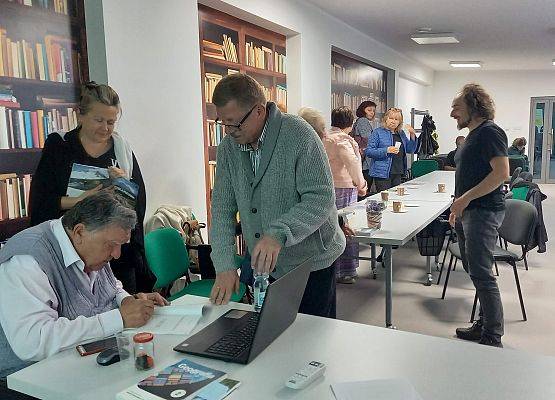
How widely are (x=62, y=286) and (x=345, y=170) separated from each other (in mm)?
3321

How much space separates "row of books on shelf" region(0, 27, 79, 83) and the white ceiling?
3.55 metres

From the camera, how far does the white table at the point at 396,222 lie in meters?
3.13

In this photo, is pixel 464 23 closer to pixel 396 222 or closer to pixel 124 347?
pixel 396 222

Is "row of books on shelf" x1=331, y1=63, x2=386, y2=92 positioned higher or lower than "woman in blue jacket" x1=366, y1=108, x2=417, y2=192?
higher

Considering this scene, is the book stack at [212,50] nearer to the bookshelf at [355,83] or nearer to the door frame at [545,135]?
the bookshelf at [355,83]

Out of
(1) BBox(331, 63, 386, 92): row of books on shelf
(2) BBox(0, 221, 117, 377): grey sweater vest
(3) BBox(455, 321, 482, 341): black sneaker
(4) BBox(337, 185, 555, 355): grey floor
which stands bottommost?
(4) BBox(337, 185, 555, 355): grey floor

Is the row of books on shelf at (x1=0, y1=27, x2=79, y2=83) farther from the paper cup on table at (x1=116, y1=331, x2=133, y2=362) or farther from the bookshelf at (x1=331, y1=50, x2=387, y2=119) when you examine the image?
the bookshelf at (x1=331, y1=50, x2=387, y2=119)

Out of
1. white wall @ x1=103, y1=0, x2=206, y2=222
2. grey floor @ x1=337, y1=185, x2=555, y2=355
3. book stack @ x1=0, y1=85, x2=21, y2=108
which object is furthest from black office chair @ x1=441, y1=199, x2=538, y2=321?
book stack @ x1=0, y1=85, x2=21, y2=108

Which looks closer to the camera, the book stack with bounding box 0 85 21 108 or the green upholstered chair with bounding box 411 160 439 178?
the book stack with bounding box 0 85 21 108

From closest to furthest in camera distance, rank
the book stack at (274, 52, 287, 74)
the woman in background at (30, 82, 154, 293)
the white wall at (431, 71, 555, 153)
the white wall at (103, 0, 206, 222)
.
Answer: the woman in background at (30, 82, 154, 293) → the white wall at (103, 0, 206, 222) → the book stack at (274, 52, 287, 74) → the white wall at (431, 71, 555, 153)

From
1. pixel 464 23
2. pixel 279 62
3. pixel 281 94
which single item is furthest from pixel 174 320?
pixel 464 23

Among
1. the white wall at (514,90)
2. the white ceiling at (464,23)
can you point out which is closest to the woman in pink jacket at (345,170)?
the white ceiling at (464,23)

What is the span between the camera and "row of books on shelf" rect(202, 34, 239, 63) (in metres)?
4.31

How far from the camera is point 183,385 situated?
→ 121 cm
